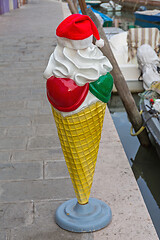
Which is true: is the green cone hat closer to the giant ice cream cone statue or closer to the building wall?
the giant ice cream cone statue

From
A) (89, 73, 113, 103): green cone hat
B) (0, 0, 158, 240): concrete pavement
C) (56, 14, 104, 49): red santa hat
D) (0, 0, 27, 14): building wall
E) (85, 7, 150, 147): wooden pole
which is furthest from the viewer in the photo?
(0, 0, 27, 14): building wall

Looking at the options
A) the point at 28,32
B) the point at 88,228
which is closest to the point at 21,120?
the point at 88,228

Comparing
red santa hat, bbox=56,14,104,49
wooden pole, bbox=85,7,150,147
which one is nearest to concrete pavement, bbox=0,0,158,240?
wooden pole, bbox=85,7,150,147

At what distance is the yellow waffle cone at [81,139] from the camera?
6.22ft

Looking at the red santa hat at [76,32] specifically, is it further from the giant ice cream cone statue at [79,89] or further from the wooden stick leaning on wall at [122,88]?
the wooden stick leaning on wall at [122,88]

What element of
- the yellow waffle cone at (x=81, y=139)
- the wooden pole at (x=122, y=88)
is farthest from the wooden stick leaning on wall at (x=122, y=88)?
the yellow waffle cone at (x=81, y=139)

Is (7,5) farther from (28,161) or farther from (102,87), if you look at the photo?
(102,87)

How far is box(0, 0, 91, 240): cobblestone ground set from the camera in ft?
7.53

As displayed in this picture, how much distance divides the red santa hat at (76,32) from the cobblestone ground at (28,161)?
3.98 ft

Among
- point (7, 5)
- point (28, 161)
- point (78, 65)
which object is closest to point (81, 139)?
point (78, 65)

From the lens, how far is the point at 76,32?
1.73 m

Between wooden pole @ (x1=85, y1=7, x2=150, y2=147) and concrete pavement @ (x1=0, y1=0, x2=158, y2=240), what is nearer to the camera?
concrete pavement @ (x1=0, y1=0, x2=158, y2=240)

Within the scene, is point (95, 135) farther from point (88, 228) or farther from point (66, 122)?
point (88, 228)

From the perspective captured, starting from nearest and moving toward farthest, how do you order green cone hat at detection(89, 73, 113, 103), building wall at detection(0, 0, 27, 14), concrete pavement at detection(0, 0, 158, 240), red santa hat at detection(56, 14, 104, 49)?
red santa hat at detection(56, 14, 104, 49), green cone hat at detection(89, 73, 113, 103), concrete pavement at detection(0, 0, 158, 240), building wall at detection(0, 0, 27, 14)
